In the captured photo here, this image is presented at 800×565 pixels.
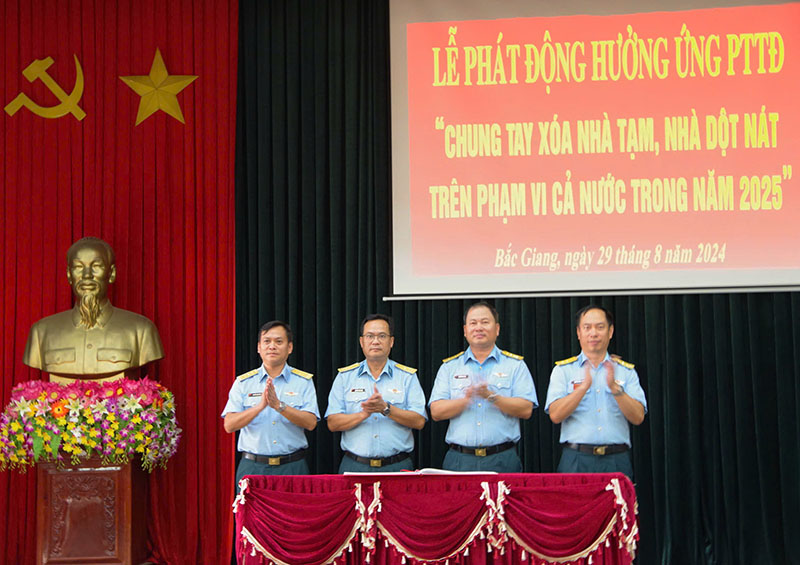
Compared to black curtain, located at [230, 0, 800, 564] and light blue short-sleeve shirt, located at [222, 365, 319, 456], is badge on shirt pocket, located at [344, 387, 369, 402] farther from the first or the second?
black curtain, located at [230, 0, 800, 564]

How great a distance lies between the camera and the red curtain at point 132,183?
17.9ft

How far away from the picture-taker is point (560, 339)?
17.3 ft

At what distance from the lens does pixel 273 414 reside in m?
4.57

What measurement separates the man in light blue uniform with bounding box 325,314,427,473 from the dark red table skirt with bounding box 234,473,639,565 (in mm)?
861

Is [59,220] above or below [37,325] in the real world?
above

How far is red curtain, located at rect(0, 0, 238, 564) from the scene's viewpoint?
546cm

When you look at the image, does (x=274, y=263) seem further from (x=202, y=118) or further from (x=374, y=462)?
(x=374, y=462)

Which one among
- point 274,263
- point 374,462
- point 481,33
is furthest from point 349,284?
point 481,33

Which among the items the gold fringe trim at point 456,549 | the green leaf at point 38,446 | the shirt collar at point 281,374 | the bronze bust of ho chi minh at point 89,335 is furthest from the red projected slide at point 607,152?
the green leaf at point 38,446

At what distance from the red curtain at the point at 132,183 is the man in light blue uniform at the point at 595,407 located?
2.03 m

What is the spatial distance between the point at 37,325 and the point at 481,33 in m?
3.00

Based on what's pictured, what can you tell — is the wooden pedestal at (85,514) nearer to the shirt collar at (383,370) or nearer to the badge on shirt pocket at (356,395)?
the badge on shirt pocket at (356,395)

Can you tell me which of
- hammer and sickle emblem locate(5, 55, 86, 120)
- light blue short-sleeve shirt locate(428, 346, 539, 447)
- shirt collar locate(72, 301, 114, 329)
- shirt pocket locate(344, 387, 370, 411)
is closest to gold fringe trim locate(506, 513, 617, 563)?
light blue short-sleeve shirt locate(428, 346, 539, 447)

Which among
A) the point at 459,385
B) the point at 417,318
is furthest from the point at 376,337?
the point at 417,318
